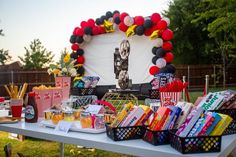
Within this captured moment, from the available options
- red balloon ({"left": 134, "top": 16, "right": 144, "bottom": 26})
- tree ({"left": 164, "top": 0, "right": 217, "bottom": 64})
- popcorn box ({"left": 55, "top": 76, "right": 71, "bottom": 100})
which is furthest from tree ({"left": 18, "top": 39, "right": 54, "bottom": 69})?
popcorn box ({"left": 55, "top": 76, "right": 71, "bottom": 100})

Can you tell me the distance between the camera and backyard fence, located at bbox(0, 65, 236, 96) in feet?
40.0

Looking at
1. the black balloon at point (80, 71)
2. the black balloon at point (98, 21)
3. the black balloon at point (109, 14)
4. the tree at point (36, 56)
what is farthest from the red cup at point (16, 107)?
the tree at point (36, 56)

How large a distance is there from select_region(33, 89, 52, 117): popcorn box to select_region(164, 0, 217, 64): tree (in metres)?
14.4

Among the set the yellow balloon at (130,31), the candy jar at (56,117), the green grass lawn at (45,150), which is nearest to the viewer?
the candy jar at (56,117)

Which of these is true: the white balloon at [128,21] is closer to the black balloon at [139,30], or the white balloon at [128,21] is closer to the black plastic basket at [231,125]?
the black balloon at [139,30]

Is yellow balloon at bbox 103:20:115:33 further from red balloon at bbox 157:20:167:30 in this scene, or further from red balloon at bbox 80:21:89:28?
red balloon at bbox 157:20:167:30

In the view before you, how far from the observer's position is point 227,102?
4.44ft

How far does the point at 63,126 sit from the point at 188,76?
14100 millimetres

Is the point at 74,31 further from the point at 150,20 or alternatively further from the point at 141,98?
the point at 141,98

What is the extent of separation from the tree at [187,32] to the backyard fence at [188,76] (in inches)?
41.0

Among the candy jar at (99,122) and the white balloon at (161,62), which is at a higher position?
the white balloon at (161,62)

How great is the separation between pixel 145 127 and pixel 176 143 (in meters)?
0.18

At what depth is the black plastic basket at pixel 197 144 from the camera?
3.18 ft

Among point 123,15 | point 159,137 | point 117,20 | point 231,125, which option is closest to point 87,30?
point 117,20
